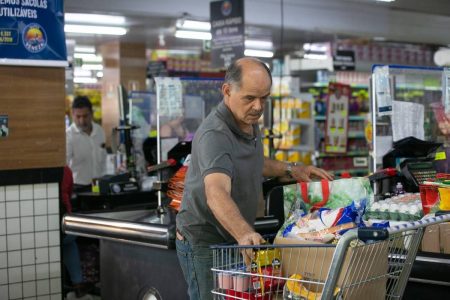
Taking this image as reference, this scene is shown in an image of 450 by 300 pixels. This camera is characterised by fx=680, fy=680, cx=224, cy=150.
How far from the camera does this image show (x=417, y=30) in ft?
43.5

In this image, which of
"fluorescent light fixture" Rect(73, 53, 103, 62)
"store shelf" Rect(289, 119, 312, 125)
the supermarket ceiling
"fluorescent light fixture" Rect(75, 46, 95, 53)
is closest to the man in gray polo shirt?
"store shelf" Rect(289, 119, 312, 125)

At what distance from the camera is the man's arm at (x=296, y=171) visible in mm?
3328

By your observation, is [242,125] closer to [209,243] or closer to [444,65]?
[209,243]

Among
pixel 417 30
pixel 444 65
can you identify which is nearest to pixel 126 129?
pixel 444 65

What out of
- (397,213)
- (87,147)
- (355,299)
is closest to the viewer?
(355,299)

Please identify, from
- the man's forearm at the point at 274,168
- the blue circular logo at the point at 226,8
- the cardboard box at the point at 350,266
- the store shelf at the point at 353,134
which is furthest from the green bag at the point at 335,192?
the store shelf at the point at 353,134

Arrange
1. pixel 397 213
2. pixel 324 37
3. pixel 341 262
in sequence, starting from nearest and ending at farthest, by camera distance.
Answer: pixel 341 262 < pixel 397 213 < pixel 324 37

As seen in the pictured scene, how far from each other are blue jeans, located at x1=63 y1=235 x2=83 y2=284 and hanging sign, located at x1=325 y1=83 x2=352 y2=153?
5040mm

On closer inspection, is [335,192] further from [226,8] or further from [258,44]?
[258,44]

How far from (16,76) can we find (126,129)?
2.01m

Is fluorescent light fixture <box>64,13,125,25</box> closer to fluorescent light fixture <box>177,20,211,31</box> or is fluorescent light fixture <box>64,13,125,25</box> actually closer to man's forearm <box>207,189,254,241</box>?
fluorescent light fixture <box>177,20,211,31</box>

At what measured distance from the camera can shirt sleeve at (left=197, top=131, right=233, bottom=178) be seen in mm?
2592

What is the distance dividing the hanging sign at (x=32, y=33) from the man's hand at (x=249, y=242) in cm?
313

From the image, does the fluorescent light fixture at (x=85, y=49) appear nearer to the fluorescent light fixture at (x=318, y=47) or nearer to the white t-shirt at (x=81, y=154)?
the fluorescent light fixture at (x=318, y=47)
